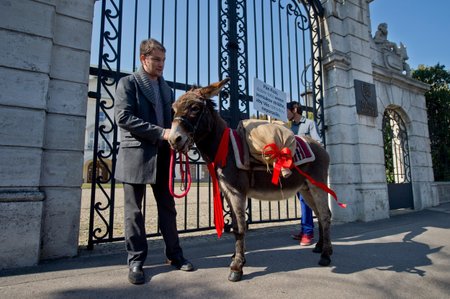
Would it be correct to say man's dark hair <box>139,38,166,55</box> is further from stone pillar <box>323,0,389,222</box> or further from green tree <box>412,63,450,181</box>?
green tree <box>412,63,450,181</box>

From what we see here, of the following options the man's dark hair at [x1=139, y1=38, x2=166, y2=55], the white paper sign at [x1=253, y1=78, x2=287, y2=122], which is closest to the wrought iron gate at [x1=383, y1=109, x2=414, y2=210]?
the white paper sign at [x1=253, y1=78, x2=287, y2=122]

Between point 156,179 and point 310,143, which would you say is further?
point 310,143

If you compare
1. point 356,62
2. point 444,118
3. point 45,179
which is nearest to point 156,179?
point 45,179

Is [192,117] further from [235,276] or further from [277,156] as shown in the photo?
[235,276]

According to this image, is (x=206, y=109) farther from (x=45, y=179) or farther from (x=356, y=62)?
(x=356, y=62)

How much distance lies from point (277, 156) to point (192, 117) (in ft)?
3.26

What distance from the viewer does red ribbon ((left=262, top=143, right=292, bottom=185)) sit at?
2.77 meters

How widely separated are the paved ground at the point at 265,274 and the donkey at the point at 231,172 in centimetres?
28

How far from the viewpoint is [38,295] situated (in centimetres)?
228

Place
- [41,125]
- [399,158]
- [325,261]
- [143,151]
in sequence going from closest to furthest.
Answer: [143,151] → [325,261] → [41,125] → [399,158]

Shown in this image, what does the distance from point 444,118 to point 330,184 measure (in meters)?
7.45

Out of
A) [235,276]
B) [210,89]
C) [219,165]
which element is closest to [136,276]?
[235,276]

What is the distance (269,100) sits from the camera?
532 cm

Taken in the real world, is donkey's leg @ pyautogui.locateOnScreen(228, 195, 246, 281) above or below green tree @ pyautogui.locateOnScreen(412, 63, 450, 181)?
below
